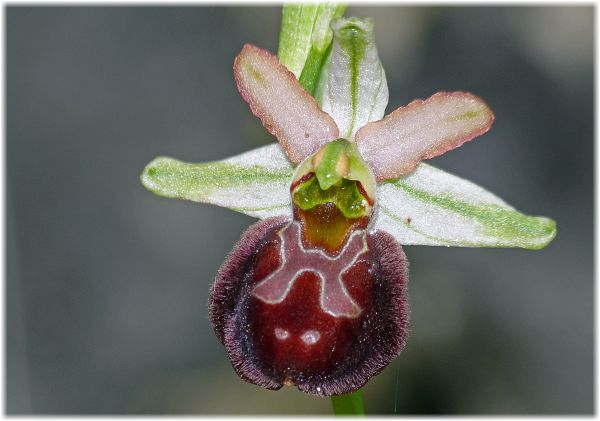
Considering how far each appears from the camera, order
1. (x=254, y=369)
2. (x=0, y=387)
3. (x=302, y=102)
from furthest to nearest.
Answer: (x=0, y=387) < (x=302, y=102) < (x=254, y=369)

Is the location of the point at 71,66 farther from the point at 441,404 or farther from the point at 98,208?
the point at 441,404

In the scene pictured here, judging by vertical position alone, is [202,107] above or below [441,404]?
above

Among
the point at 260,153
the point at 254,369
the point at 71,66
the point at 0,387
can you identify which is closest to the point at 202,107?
the point at 71,66

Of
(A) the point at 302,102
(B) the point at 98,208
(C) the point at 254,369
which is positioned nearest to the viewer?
(C) the point at 254,369

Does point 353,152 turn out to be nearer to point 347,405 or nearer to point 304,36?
point 304,36

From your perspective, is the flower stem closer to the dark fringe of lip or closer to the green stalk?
the green stalk

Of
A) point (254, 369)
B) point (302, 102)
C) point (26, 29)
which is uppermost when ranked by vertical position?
point (26, 29)

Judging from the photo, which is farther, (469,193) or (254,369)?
(469,193)

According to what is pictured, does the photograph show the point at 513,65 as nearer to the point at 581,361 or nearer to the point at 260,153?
the point at 581,361

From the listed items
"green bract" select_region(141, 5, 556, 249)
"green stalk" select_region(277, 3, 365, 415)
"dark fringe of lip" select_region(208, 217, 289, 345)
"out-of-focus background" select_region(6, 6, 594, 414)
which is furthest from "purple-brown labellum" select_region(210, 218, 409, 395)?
"out-of-focus background" select_region(6, 6, 594, 414)
